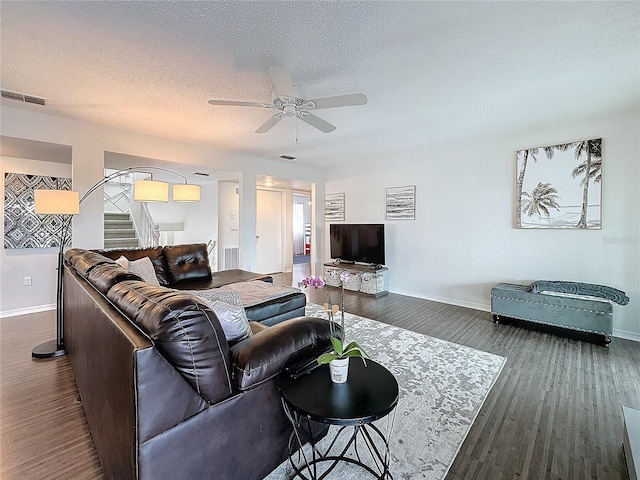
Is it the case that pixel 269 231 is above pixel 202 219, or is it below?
below

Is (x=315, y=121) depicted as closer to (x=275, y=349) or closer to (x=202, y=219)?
(x=275, y=349)

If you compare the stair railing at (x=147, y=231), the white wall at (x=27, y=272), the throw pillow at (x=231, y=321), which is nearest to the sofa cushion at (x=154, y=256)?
the white wall at (x=27, y=272)

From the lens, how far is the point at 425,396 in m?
2.22

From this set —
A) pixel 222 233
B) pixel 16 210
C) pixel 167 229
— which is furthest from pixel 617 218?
pixel 167 229

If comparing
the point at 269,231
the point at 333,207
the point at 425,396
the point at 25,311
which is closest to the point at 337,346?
the point at 425,396

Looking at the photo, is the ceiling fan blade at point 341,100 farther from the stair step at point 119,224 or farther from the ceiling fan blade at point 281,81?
the stair step at point 119,224

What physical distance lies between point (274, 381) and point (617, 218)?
4.34 m

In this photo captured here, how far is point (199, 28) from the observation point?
196 centimetres

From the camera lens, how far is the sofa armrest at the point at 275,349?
127 cm

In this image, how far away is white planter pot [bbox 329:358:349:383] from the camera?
1.33 metres

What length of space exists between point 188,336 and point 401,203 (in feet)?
16.0

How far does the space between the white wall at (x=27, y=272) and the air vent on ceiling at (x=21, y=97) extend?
173 cm

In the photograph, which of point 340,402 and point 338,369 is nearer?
point 340,402

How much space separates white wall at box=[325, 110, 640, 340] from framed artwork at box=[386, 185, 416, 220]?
10 cm
